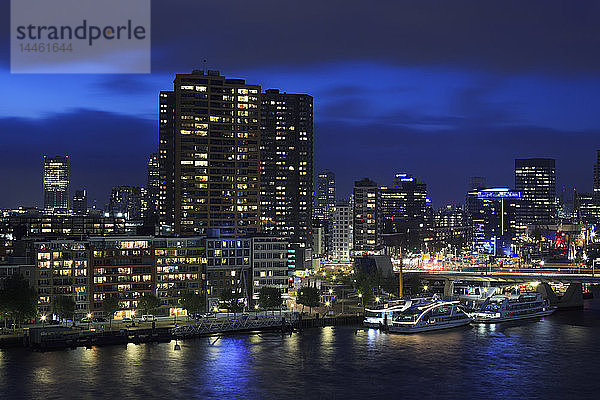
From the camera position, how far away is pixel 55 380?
64.3 meters

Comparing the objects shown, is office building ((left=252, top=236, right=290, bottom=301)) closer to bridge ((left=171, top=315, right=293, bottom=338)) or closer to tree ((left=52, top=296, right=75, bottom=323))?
bridge ((left=171, top=315, right=293, bottom=338))

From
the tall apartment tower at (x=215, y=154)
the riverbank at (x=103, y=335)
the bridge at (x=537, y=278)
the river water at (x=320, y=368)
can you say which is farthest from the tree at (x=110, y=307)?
the bridge at (x=537, y=278)

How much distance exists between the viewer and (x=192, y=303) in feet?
313

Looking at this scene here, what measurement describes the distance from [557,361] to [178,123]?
86088mm

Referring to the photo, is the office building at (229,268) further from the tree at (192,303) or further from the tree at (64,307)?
the tree at (64,307)

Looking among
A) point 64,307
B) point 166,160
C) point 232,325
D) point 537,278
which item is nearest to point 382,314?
point 232,325

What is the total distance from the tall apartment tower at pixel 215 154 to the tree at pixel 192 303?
44145mm

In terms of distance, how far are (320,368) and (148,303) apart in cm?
3015

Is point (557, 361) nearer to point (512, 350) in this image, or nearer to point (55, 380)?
point (512, 350)

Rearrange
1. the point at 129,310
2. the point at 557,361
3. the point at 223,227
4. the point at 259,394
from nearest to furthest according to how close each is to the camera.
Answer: the point at 259,394
the point at 557,361
the point at 129,310
the point at 223,227

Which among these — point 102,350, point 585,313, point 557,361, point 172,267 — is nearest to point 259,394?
point 102,350

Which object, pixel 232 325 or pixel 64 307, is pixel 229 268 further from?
pixel 64 307

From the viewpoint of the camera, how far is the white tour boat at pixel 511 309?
104 metres

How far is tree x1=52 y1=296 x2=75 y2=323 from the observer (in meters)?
88.2
